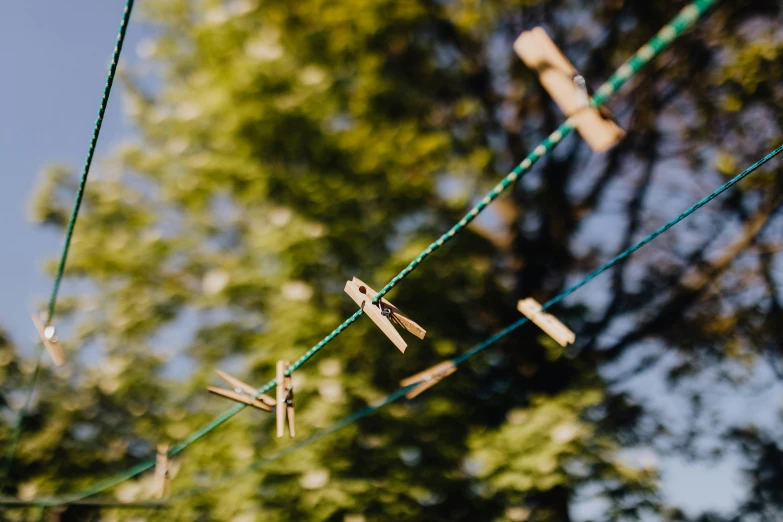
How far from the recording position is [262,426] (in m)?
6.18

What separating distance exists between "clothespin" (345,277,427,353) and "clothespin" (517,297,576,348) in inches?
34.6

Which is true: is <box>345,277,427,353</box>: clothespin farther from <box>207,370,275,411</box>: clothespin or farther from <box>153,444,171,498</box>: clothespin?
<box>153,444,171,498</box>: clothespin

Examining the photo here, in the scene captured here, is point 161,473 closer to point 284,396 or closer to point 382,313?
point 284,396

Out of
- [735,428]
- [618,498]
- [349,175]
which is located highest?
[349,175]

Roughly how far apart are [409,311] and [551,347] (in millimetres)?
1677

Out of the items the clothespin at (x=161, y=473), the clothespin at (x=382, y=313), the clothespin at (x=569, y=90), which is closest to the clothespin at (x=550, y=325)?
the clothespin at (x=382, y=313)

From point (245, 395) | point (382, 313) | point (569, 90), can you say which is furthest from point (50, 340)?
point (569, 90)

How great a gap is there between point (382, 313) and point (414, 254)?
312cm

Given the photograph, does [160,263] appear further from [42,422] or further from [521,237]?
[42,422]

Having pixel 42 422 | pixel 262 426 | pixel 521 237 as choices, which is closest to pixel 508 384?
pixel 521 237

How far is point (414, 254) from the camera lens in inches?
240

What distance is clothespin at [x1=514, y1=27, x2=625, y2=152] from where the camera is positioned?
1781 mm

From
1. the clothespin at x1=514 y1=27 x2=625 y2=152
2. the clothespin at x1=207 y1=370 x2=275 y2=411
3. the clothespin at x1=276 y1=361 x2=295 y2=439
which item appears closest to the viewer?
the clothespin at x1=514 y1=27 x2=625 y2=152

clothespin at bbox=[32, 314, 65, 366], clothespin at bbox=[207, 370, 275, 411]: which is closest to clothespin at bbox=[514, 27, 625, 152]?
clothespin at bbox=[207, 370, 275, 411]
